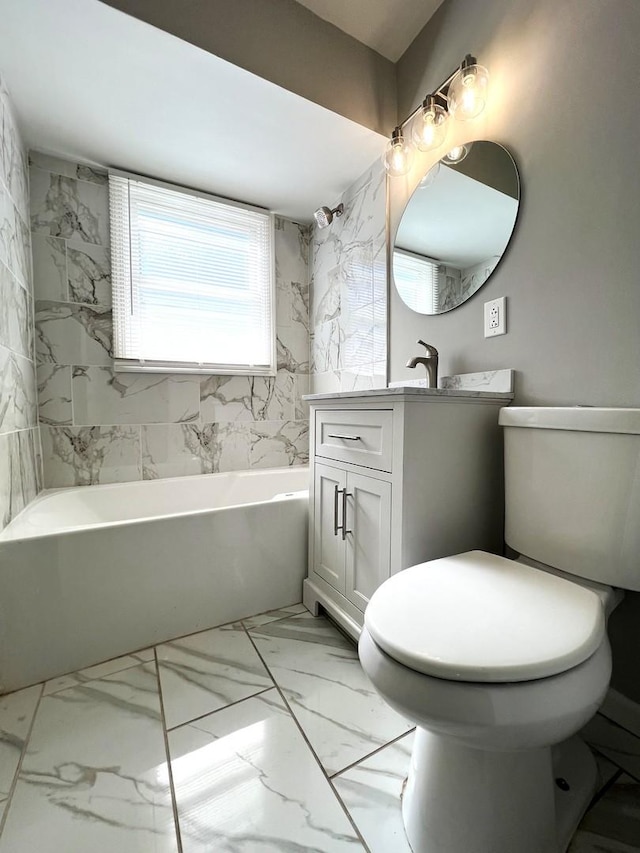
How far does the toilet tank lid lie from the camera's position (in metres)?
0.76

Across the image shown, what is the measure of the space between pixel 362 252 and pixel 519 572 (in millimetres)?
1687

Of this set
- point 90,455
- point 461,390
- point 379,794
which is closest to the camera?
point 379,794

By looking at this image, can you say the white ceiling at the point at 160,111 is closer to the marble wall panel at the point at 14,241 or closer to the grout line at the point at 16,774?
the marble wall panel at the point at 14,241

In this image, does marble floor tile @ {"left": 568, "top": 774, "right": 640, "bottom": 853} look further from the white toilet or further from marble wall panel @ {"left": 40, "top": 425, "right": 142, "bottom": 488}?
marble wall panel @ {"left": 40, "top": 425, "right": 142, "bottom": 488}

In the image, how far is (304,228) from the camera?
2.44 meters

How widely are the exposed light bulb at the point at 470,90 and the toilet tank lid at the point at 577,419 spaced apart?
3.58 ft

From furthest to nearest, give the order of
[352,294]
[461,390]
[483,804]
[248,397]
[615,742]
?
[248,397] < [352,294] < [461,390] < [615,742] < [483,804]

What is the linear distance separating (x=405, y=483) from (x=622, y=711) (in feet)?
2.59

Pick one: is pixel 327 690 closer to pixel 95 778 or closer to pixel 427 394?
pixel 95 778

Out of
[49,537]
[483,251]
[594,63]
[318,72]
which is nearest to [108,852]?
[49,537]

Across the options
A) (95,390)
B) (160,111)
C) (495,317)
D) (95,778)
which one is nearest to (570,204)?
(495,317)

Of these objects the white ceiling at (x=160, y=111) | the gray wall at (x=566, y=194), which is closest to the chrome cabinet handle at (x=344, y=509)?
the gray wall at (x=566, y=194)

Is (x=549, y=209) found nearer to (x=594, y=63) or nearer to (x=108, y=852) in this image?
(x=594, y=63)

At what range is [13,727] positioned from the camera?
97cm
